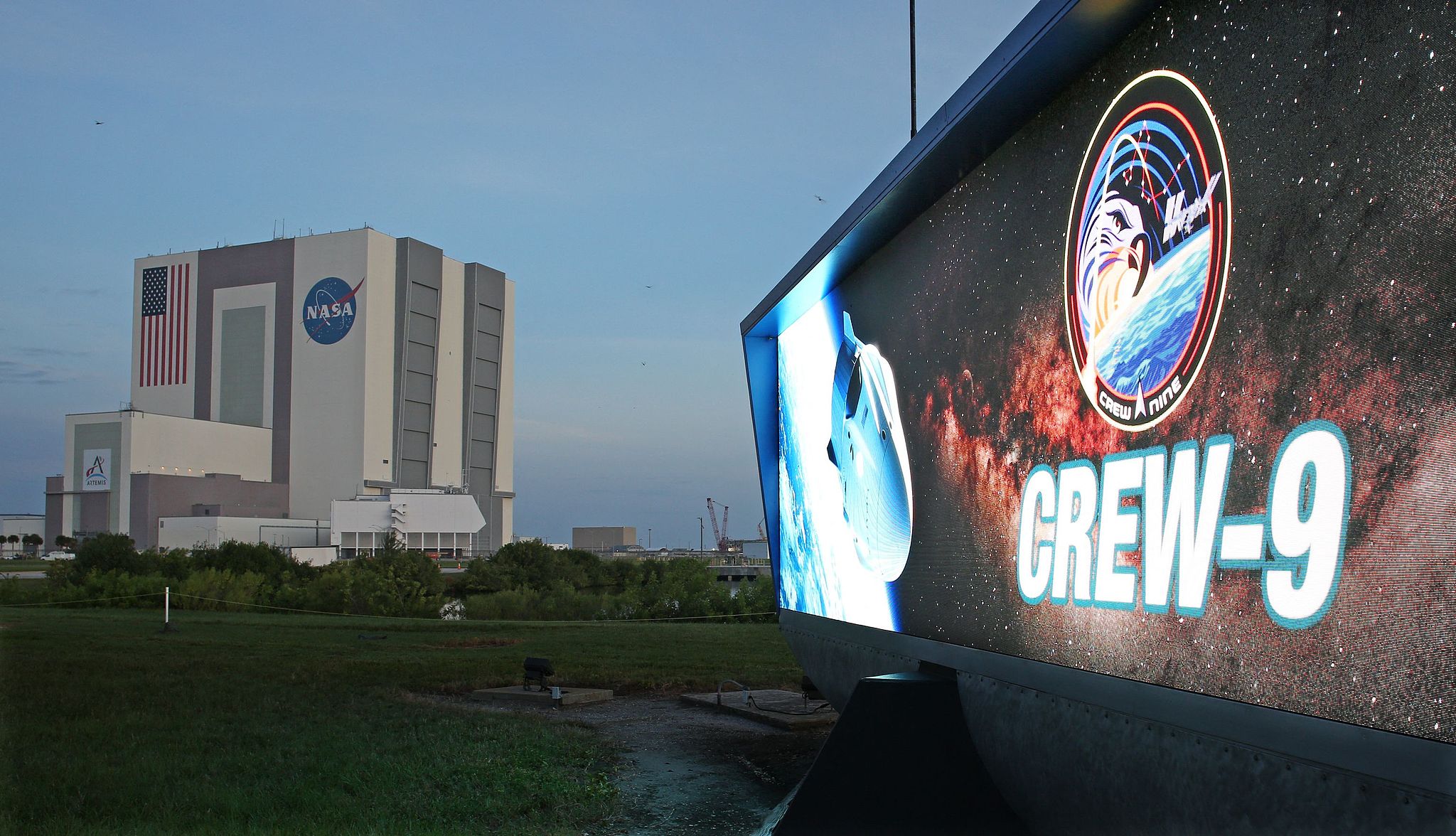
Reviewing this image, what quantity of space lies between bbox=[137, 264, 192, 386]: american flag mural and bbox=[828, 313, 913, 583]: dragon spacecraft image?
247 ft

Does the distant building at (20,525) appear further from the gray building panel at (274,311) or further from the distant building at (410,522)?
the distant building at (410,522)

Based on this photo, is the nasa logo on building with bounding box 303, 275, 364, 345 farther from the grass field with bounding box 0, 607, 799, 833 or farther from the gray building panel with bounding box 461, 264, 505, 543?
the grass field with bounding box 0, 607, 799, 833

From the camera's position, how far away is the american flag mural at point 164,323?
73.6 meters

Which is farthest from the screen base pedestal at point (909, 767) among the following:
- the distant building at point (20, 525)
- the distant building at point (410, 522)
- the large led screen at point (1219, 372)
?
the distant building at point (20, 525)

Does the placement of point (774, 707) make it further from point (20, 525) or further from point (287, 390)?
point (20, 525)

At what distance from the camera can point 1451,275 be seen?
99.0 inches

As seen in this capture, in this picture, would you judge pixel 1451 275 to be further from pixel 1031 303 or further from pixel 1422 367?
pixel 1031 303

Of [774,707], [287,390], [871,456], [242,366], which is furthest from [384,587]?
[242,366]

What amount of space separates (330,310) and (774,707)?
6381cm

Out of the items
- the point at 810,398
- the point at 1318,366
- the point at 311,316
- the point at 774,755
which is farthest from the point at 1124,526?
the point at 311,316

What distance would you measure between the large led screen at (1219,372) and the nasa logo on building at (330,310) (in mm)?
66953

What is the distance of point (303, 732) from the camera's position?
31.4 feet

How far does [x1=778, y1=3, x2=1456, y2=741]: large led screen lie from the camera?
2645 mm

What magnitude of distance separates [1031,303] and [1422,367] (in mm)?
2246
